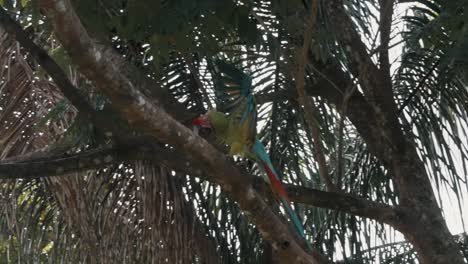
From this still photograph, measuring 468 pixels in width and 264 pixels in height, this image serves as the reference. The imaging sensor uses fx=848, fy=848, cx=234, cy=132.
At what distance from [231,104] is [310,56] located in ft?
4.87

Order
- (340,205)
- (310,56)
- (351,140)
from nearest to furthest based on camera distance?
(340,205)
(310,56)
(351,140)

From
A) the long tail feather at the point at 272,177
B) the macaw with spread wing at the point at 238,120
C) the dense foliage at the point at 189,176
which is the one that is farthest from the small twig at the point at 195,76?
the long tail feather at the point at 272,177

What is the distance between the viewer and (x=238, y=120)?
3877 mm

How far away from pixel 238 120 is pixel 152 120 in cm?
76

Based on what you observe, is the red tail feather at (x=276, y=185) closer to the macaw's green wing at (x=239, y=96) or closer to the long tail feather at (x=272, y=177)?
the long tail feather at (x=272, y=177)

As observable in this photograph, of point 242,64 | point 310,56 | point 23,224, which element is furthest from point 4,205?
point 310,56

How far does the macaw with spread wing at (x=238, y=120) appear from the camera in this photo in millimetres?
3641

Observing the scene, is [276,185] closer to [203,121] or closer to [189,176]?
[203,121]

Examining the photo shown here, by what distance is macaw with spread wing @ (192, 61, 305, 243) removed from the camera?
364 cm

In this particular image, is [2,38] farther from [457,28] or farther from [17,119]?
[457,28]

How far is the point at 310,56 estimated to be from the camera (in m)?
5.16

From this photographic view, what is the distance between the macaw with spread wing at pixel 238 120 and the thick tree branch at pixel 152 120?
12.0 inches

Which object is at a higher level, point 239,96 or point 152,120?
point 239,96

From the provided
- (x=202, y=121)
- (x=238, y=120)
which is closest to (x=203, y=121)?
(x=202, y=121)
